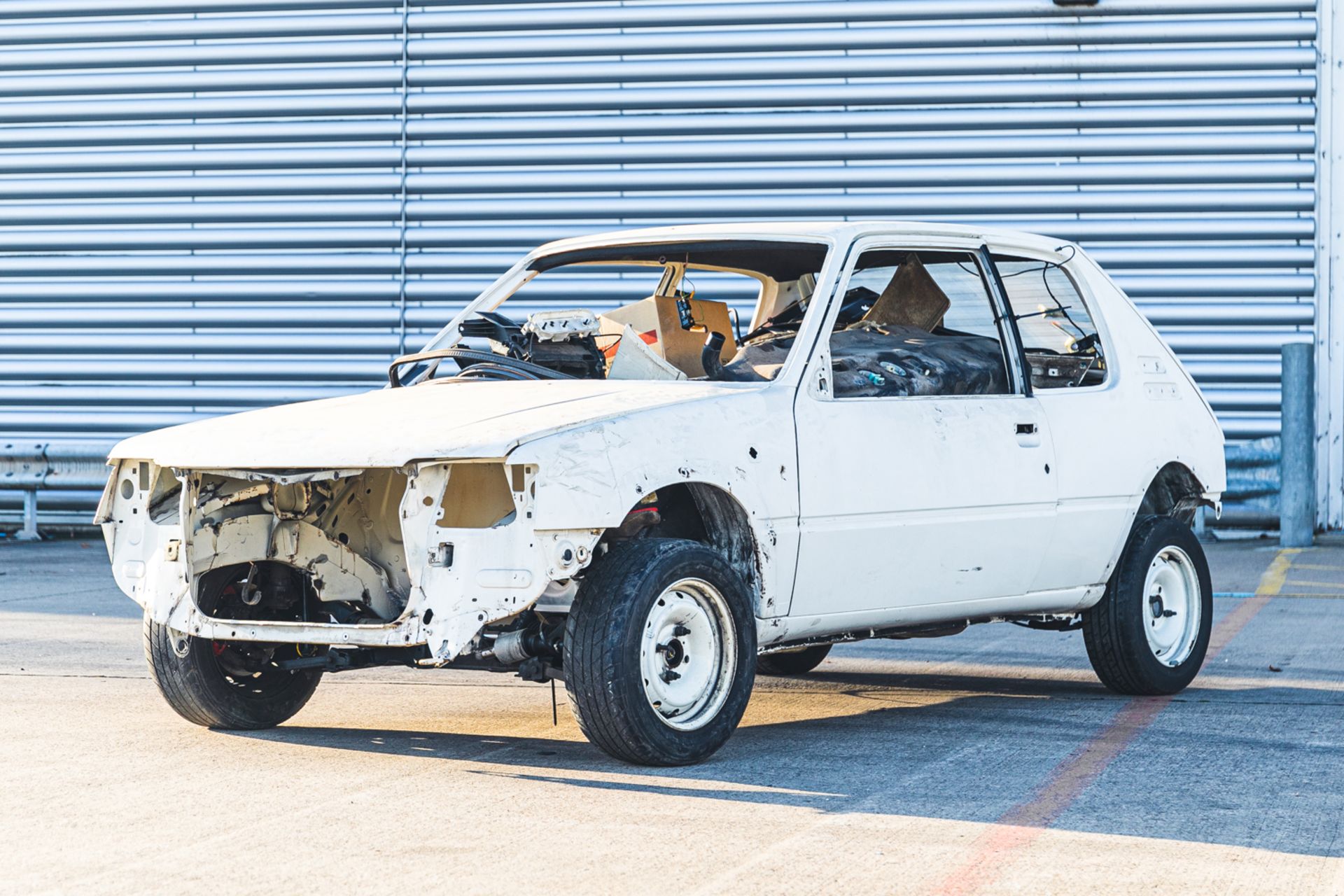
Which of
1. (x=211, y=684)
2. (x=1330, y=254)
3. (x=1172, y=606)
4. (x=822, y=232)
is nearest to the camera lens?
(x=211, y=684)

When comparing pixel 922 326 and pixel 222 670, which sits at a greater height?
pixel 922 326

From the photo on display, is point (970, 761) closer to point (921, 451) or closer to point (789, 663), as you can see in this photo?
point (921, 451)

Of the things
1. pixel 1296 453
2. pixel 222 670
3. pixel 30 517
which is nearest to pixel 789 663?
pixel 222 670

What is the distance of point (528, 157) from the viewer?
1517 centimetres

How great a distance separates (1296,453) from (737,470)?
9.41m

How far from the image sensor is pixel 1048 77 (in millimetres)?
14547

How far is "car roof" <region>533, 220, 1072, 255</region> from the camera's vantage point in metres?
6.35

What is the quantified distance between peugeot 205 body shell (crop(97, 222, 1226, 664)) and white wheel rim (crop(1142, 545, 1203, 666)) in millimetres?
289

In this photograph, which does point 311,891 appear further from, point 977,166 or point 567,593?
point 977,166

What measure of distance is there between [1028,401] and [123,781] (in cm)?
344

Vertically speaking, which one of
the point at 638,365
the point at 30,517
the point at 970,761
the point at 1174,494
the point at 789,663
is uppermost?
the point at 638,365

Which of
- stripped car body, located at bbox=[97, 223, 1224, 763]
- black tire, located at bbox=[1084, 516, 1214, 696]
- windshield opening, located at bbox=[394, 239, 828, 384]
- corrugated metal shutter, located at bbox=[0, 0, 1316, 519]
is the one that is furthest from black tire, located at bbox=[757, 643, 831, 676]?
corrugated metal shutter, located at bbox=[0, 0, 1316, 519]

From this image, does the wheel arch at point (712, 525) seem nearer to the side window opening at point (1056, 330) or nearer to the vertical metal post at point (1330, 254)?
the side window opening at point (1056, 330)

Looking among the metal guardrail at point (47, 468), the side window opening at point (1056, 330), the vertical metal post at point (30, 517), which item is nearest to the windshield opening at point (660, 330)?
the side window opening at point (1056, 330)
